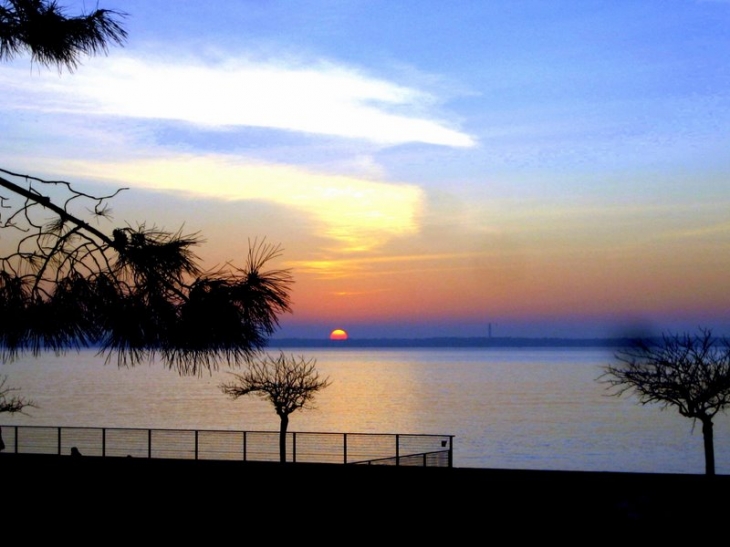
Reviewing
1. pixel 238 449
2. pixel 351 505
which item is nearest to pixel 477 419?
pixel 238 449

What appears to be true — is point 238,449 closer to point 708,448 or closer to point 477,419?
point 708,448

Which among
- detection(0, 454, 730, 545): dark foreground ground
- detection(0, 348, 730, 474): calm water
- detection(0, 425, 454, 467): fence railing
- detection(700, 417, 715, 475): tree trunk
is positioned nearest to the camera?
detection(0, 454, 730, 545): dark foreground ground

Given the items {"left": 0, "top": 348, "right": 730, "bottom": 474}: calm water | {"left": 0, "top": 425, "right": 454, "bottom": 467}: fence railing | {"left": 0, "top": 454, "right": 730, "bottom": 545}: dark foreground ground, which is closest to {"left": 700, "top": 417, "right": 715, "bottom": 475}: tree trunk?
{"left": 0, "top": 454, "right": 730, "bottom": 545}: dark foreground ground

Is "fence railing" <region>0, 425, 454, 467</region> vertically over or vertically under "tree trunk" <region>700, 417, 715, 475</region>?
under

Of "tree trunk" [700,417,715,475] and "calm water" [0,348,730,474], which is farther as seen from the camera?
"calm water" [0,348,730,474]

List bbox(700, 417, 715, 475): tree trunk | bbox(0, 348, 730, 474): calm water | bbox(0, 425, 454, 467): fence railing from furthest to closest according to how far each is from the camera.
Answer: bbox(0, 348, 730, 474): calm water, bbox(0, 425, 454, 467): fence railing, bbox(700, 417, 715, 475): tree trunk

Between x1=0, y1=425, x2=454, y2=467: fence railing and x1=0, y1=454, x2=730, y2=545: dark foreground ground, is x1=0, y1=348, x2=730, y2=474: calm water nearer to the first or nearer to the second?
x1=0, y1=425, x2=454, y2=467: fence railing

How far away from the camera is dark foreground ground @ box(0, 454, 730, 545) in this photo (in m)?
12.5

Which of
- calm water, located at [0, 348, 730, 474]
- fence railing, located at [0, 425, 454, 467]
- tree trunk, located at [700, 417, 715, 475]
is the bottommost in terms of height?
calm water, located at [0, 348, 730, 474]

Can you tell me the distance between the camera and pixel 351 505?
49.1ft

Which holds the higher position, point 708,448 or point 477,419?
point 708,448

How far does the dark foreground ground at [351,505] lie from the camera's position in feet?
40.9

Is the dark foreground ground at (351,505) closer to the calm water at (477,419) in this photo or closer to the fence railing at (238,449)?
the fence railing at (238,449)

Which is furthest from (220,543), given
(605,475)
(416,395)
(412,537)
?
(416,395)
